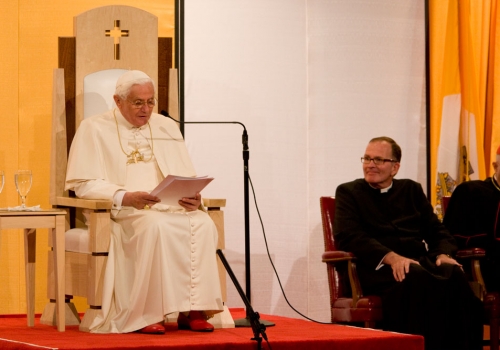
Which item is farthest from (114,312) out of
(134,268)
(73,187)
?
(73,187)

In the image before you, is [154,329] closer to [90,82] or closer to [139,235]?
[139,235]

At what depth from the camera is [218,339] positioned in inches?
163

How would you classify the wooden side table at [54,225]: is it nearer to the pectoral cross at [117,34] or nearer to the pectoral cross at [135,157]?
the pectoral cross at [135,157]

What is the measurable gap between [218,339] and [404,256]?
164 centimetres

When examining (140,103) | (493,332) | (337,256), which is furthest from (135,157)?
(493,332)

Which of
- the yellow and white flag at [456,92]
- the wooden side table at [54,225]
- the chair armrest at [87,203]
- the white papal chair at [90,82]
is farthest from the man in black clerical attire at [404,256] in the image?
the wooden side table at [54,225]

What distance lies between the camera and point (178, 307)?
4.51m

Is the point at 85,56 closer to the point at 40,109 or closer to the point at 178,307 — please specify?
the point at 40,109

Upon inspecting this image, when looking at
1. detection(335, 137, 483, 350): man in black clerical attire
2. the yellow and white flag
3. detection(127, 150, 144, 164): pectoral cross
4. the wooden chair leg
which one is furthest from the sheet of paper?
the yellow and white flag

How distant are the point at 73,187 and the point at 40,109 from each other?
1.01 m

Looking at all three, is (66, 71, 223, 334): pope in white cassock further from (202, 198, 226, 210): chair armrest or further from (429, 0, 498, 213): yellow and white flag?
(429, 0, 498, 213): yellow and white flag

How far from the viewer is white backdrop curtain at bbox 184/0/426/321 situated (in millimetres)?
6051

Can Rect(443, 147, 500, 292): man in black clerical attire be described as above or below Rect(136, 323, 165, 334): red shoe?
above

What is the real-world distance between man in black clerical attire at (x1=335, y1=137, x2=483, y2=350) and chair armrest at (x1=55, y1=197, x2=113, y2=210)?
1.46m
